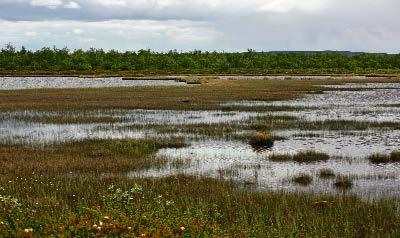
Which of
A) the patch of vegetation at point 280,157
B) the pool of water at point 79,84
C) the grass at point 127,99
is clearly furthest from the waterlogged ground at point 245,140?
the pool of water at point 79,84

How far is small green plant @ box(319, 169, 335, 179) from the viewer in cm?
1950

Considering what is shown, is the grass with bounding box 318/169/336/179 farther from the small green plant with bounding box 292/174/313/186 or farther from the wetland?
the small green plant with bounding box 292/174/313/186

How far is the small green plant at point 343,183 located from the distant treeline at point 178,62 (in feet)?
353

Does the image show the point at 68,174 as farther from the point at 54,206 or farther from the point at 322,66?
the point at 322,66

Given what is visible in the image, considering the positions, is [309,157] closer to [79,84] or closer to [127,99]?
[127,99]

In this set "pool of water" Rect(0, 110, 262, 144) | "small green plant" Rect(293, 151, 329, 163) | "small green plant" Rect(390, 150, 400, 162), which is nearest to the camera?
"small green plant" Rect(390, 150, 400, 162)

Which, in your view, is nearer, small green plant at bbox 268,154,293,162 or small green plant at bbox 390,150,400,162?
small green plant at bbox 390,150,400,162

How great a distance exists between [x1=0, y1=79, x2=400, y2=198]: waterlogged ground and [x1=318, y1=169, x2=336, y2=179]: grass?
0.63 ft

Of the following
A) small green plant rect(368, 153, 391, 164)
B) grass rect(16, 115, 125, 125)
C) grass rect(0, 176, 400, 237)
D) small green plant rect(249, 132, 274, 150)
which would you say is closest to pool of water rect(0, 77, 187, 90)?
grass rect(16, 115, 125, 125)

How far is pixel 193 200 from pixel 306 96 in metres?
43.4

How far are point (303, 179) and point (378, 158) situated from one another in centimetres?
533

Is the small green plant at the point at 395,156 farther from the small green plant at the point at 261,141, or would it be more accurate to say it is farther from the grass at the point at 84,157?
the grass at the point at 84,157

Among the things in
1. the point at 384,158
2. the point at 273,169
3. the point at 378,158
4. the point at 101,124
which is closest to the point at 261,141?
the point at 273,169

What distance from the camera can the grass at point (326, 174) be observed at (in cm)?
1950
